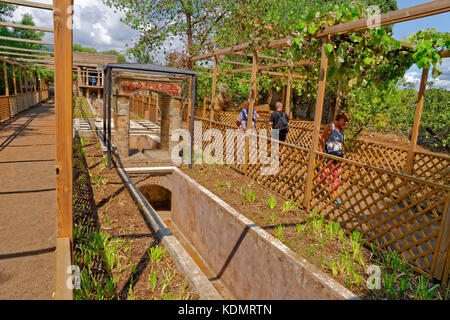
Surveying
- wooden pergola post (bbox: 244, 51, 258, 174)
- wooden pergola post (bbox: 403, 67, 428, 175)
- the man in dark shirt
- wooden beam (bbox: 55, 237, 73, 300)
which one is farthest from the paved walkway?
wooden pergola post (bbox: 403, 67, 428, 175)

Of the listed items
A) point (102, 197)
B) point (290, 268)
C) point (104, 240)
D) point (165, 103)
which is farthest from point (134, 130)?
point (290, 268)

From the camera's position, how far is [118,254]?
3.98 metres

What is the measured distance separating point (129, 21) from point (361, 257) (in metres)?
15.5

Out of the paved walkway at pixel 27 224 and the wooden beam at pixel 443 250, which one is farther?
the wooden beam at pixel 443 250

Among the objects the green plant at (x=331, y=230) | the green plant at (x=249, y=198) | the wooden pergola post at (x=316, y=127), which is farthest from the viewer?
the green plant at (x=249, y=198)

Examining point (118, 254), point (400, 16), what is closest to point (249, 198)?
point (118, 254)

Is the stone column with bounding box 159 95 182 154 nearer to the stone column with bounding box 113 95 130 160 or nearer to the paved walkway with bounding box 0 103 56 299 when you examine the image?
the stone column with bounding box 113 95 130 160

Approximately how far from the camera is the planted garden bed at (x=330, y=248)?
345 cm

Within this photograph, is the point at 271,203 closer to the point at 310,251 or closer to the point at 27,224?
the point at 310,251

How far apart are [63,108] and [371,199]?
16.6 feet

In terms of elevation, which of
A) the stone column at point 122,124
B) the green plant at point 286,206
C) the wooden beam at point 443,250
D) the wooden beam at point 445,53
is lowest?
the green plant at point 286,206

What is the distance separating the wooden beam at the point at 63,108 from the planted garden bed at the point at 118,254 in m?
0.65

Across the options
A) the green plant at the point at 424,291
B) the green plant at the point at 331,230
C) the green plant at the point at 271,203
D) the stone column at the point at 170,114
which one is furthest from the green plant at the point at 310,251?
the stone column at the point at 170,114

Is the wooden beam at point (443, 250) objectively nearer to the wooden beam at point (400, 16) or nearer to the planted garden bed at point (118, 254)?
the wooden beam at point (400, 16)
